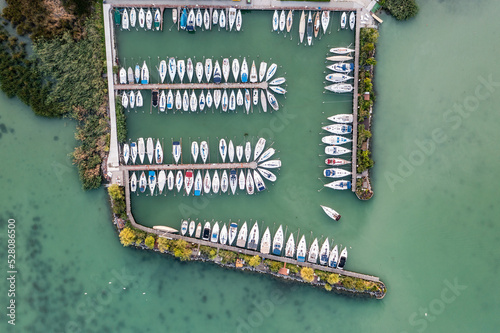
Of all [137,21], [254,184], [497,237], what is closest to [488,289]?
[497,237]

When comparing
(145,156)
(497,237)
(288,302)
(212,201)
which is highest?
(145,156)

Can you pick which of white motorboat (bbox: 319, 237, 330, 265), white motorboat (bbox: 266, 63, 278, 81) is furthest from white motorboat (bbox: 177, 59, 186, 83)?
white motorboat (bbox: 319, 237, 330, 265)

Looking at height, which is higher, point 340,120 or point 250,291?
point 340,120

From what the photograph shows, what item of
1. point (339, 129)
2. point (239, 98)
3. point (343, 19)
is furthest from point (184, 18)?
point (339, 129)

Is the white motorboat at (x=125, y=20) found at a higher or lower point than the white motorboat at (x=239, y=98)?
higher

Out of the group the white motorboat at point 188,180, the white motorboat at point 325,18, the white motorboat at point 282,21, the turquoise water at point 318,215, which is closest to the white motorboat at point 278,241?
the turquoise water at point 318,215

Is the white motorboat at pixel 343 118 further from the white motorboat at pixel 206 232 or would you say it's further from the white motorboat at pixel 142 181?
the white motorboat at pixel 142 181

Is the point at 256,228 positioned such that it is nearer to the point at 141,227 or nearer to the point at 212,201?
the point at 212,201

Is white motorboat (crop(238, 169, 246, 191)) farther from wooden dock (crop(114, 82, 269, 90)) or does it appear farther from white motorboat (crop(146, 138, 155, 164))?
white motorboat (crop(146, 138, 155, 164))
